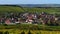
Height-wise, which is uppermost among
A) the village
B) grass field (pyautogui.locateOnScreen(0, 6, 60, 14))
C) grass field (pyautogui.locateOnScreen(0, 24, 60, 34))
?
grass field (pyautogui.locateOnScreen(0, 6, 60, 14))

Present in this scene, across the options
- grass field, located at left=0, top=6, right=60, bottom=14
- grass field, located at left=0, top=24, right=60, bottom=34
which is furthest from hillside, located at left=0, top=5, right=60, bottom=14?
grass field, located at left=0, top=24, right=60, bottom=34

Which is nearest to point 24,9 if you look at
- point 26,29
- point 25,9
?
point 25,9

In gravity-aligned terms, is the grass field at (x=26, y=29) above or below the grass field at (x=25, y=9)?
below

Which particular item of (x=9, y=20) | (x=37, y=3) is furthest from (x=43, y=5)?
(x=9, y=20)

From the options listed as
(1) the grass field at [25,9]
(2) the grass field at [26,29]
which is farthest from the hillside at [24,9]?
(2) the grass field at [26,29]

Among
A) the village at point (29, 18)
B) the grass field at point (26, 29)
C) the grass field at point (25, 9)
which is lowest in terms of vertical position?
the grass field at point (26, 29)

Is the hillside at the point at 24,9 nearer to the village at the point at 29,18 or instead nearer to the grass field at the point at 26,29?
the village at the point at 29,18

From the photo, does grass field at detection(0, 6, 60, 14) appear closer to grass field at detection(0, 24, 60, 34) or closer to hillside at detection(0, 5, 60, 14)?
hillside at detection(0, 5, 60, 14)

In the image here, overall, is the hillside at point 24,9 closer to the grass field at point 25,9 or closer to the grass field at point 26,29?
the grass field at point 25,9
